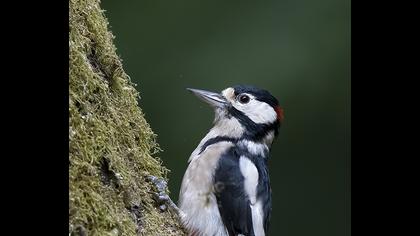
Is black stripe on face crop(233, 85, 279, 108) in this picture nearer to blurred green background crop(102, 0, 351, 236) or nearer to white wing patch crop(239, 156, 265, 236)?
white wing patch crop(239, 156, 265, 236)

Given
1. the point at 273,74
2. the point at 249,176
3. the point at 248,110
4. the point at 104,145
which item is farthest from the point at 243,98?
the point at 273,74

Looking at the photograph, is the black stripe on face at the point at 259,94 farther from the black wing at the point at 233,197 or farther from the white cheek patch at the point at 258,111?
the black wing at the point at 233,197

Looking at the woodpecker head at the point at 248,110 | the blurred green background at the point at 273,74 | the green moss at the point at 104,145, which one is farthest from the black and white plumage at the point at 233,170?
the blurred green background at the point at 273,74

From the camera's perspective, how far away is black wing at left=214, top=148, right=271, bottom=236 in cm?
260

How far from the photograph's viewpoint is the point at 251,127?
3053mm

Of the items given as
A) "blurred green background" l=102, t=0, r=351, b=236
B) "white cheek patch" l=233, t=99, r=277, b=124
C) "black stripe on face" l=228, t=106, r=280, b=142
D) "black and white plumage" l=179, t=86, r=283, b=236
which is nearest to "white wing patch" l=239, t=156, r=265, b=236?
"black and white plumage" l=179, t=86, r=283, b=236

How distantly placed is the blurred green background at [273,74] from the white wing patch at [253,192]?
189cm

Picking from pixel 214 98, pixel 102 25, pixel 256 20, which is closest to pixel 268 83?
pixel 256 20

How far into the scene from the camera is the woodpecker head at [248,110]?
3.06 metres
